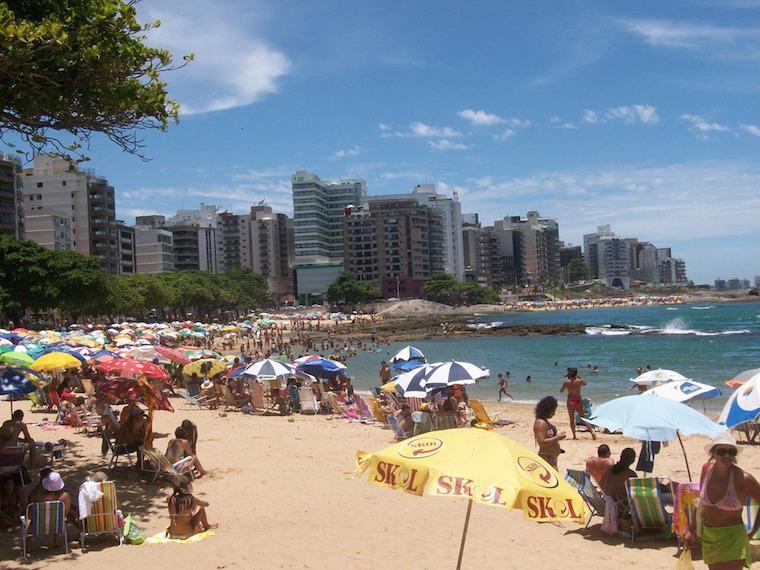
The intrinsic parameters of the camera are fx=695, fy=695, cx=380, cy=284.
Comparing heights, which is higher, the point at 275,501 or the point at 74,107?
the point at 74,107

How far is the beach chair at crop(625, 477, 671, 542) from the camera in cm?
762

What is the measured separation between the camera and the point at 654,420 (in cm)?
772

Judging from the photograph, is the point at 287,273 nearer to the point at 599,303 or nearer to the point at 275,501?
the point at 599,303

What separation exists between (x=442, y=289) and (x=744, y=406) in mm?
125663

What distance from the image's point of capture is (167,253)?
120 m

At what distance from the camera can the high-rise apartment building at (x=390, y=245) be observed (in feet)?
453

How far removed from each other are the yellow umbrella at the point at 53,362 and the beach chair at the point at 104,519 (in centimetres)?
906

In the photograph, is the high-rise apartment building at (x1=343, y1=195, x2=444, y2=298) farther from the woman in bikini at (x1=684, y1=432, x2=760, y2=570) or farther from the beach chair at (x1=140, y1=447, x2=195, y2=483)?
the woman in bikini at (x1=684, y1=432, x2=760, y2=570)

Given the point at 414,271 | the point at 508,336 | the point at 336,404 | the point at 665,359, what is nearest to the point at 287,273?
the point at 414,271

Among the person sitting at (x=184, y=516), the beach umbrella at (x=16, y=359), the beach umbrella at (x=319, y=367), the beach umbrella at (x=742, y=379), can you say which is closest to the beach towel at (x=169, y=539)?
the person sitting at (x=184, y=516)

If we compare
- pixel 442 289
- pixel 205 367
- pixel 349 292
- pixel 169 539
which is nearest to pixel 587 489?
pixel 169 539

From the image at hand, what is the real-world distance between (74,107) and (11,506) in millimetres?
4972

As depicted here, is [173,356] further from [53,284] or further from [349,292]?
[349,292]

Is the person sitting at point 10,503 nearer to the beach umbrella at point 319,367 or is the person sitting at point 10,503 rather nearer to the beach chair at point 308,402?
the beach chair at point 308,402
